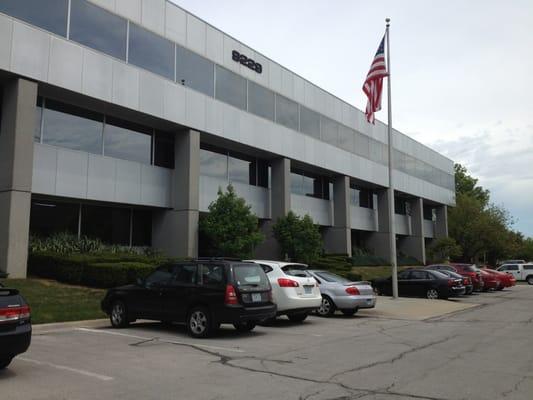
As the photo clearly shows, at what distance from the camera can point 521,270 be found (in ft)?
141

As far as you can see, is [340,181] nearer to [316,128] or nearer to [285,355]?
[316,128]

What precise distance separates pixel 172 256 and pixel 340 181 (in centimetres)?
1836

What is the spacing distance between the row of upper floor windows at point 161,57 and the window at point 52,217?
679 centimetres

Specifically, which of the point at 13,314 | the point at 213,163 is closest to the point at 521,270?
the point at 213,163

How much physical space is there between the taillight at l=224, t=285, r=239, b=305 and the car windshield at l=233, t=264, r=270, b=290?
0.76ft

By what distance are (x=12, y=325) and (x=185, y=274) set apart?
4923 millimetres

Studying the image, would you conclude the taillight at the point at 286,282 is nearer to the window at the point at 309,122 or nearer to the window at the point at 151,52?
the window at the point at 151,52

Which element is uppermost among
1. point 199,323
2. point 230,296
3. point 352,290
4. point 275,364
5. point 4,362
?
point 230,296

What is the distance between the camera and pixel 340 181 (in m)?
39.8

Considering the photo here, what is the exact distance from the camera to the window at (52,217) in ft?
69.3

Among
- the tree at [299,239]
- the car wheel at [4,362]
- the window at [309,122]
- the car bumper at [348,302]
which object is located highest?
the window at [309,122]

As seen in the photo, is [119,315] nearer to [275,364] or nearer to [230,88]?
[275,364]

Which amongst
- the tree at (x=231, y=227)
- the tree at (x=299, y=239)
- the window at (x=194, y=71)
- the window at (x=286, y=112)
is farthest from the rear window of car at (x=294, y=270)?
the window at (x=286, y=112)

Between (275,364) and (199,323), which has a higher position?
(199,323)
